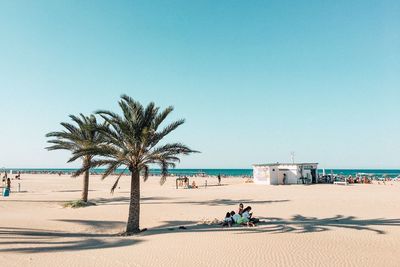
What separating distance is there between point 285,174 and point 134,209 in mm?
32101

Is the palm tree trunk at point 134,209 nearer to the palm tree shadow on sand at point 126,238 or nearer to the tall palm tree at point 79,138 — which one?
the palm tree shadow on sand at point 126,238

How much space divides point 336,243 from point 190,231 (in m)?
5.73

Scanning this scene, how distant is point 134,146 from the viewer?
51.4ft

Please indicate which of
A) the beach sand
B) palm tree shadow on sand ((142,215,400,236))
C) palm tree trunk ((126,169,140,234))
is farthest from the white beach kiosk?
palm tree trunk ((126,169,140,234))

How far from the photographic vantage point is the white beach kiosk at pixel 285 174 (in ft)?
144

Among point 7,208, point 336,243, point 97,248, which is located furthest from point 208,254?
point 7,208

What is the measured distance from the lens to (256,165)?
46375mm

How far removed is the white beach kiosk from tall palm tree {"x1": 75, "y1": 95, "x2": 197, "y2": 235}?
29499 millimetres

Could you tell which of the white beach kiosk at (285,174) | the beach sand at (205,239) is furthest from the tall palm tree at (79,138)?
the white beach kiosk at (285,174)

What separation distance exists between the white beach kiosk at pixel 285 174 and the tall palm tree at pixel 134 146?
29499 millimetres

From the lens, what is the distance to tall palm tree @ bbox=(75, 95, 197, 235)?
15.5 metres

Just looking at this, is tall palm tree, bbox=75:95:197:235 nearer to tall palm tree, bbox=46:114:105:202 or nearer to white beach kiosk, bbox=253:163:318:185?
tall palm tree, bbox=46:114:105:202

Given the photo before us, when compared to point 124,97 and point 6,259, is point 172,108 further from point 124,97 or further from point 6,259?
point 6,259

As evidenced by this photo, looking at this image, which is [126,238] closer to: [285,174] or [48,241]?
[48,241]
